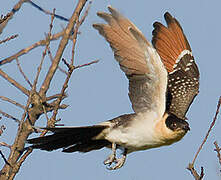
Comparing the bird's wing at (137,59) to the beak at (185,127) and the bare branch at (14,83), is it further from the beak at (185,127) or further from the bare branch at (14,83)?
the bare branch at (14,83)

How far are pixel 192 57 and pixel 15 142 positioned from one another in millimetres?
3817

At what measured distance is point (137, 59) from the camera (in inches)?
158

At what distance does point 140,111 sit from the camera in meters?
4.21

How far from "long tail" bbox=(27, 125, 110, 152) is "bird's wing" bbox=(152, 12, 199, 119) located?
1097 millimetres

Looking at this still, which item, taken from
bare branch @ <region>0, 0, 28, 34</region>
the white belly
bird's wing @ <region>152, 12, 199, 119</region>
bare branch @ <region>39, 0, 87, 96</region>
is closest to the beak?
the white belly

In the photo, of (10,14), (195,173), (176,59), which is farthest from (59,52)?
(176,59)

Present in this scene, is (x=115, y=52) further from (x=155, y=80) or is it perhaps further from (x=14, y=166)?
(x=14, y=166)

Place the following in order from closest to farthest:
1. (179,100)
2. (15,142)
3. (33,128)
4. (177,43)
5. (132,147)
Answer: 1. (15,142)
2. (33,128)
3. (132,147)
4. (179,100)
5. (177,43)

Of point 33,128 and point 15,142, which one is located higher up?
point 33,128

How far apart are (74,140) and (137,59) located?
1.02 meters

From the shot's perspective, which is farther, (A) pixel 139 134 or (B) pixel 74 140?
(B) pixel 74 140

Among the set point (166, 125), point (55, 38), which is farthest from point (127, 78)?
point (55, 38)

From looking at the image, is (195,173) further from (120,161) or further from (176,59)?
(176,59)

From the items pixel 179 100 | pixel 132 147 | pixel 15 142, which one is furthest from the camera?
pixel 179 100
